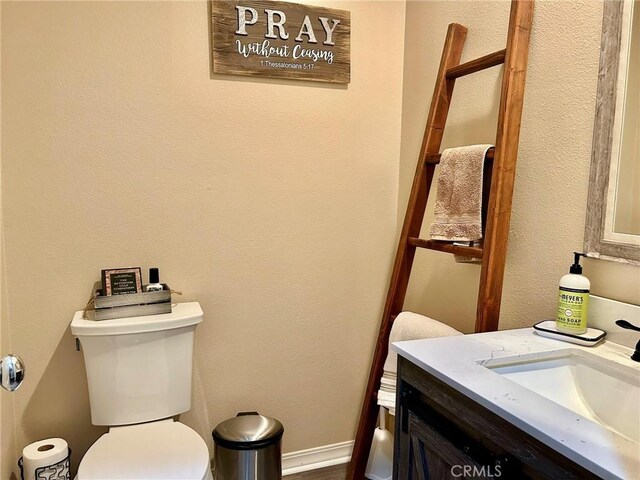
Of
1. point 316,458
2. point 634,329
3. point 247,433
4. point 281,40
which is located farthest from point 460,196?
point 316,458

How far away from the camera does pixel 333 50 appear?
1932 mm

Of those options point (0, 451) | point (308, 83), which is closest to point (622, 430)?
point (308, 83)

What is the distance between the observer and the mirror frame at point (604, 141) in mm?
1162

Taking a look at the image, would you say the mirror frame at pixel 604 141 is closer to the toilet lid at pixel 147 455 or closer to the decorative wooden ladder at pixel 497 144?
the decorative wooden ladder at pixel 497 144

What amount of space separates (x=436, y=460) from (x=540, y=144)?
0.92 meters

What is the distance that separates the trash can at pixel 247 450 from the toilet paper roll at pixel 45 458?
0.50m

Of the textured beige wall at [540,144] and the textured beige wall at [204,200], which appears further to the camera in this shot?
the textured beige wall at [204,200]

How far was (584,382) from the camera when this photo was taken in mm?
1112

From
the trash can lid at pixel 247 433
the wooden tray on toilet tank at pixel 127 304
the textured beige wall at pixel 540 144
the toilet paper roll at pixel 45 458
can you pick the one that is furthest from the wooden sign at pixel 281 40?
the toilet paper roll at pixel 45 458

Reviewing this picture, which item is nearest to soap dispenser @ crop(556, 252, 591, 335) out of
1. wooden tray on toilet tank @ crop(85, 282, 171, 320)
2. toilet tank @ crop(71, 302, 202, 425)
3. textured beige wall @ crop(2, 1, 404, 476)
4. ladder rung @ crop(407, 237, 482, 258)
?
ladder rung @ crop(407, 237, 482, 258)

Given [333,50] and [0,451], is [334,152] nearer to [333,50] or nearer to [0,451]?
[333,50]

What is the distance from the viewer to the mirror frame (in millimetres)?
1162

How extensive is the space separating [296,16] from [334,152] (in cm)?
54

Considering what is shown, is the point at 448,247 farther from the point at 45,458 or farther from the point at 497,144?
the point at 45,458
